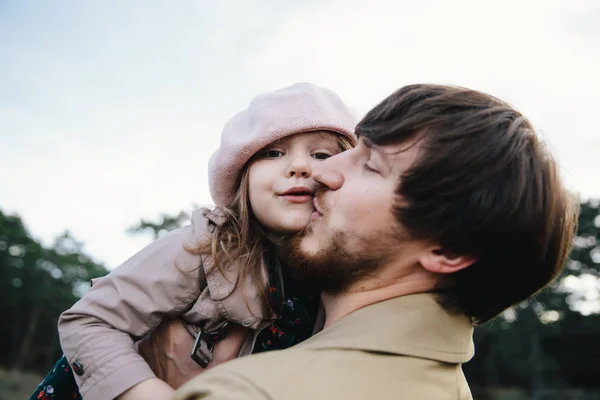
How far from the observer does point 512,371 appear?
105ft

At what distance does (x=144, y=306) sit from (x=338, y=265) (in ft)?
2.72

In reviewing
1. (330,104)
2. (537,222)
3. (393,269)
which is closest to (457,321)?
(393,269)

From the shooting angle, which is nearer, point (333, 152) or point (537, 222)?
point (537, 222)

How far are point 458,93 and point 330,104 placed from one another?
784 mm

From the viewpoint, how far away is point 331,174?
222cm

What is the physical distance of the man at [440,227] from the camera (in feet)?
6.02

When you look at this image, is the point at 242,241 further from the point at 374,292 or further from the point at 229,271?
the point at 374,292

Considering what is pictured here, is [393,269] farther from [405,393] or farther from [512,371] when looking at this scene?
[512,371]

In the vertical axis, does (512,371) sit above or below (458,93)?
below

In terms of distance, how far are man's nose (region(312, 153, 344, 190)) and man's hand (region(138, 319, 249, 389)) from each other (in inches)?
29.8

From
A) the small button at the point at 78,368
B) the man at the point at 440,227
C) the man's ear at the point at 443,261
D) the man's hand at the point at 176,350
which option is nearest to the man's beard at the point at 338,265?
the man at the point at 440,227

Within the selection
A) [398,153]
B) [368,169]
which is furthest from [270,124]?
[398,153]

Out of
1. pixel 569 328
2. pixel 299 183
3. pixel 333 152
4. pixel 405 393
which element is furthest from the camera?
pixel 569 328

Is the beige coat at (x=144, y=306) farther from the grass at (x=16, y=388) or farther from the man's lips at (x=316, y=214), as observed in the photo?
the grass at (x=16, y=388)
